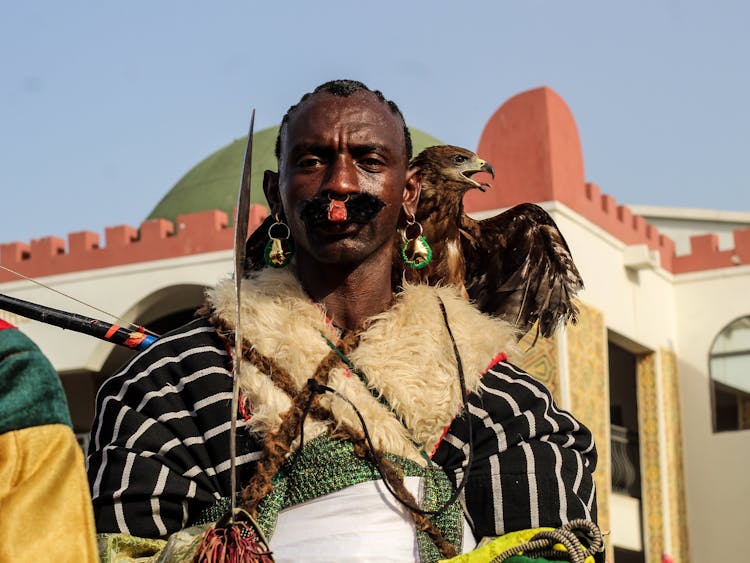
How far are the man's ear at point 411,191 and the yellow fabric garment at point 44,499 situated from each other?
1509 millimetres

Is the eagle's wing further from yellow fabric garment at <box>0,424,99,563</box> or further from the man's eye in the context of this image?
yellow fabric garment at <box>0,424,99,563</box>

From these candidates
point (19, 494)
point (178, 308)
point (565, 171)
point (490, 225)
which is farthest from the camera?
point (178, 308)

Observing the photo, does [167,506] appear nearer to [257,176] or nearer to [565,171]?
[565,171]

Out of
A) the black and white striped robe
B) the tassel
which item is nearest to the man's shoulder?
the black and white striped robe

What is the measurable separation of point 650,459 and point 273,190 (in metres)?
13.8

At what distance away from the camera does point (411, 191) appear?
150 inches

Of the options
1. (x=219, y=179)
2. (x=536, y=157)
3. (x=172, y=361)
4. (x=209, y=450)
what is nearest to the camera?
(x=209, y=450)

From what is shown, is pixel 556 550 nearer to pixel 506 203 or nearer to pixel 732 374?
pixel 506 203

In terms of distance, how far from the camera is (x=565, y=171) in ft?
47.5

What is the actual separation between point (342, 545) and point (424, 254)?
0.98 m

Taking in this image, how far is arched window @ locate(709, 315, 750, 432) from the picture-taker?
56.6ft

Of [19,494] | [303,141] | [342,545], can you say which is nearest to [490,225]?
[303,141]

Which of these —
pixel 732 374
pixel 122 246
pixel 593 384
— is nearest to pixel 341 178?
pixel 593 384

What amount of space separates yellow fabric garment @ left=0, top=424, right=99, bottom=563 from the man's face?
3.80ft
